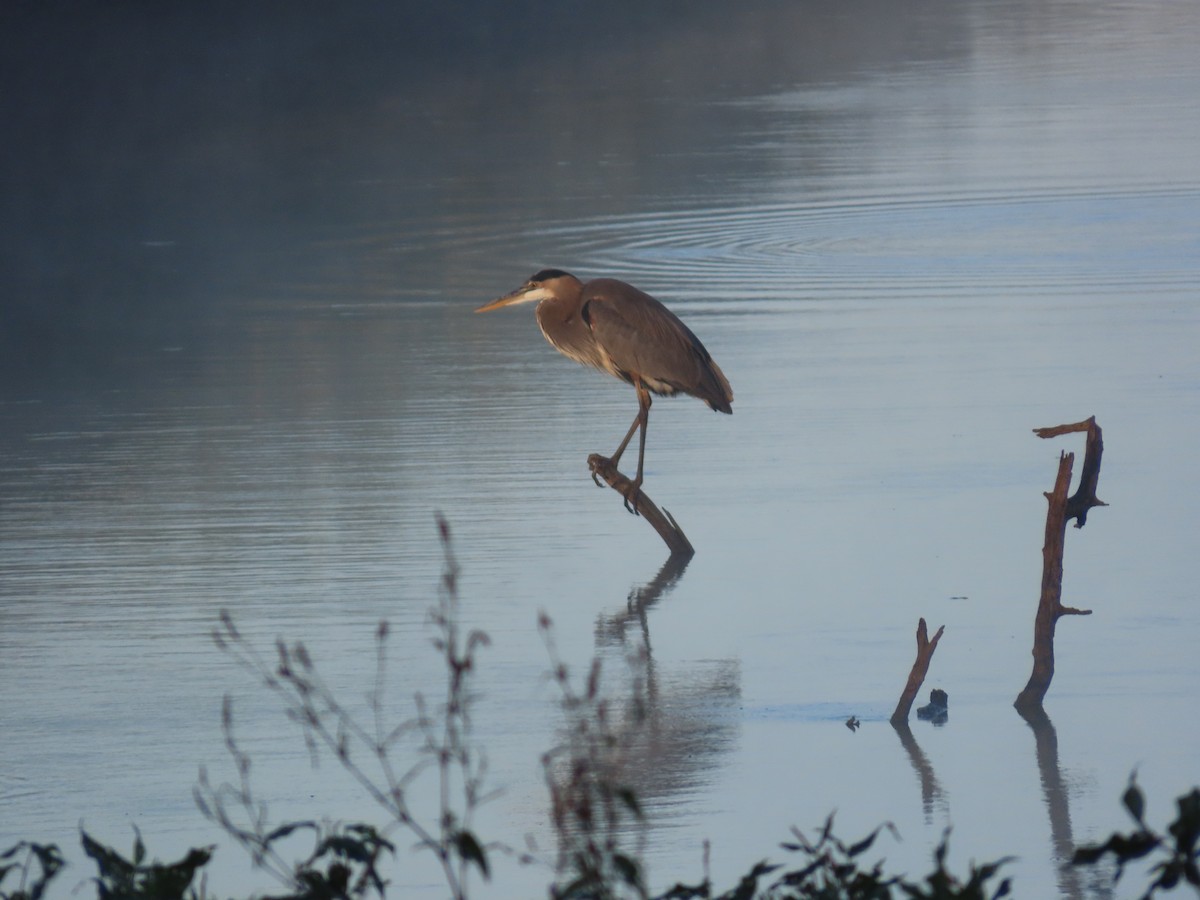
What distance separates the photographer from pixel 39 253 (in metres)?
16.2

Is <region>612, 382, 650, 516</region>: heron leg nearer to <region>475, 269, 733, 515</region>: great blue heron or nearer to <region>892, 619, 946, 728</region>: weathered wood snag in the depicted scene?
<region>475, 269, 733, 515</region>: great blue heron

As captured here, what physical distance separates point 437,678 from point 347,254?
9296 mm

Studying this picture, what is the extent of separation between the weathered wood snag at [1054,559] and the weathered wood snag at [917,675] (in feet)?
0.94

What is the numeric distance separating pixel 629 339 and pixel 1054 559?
3340mm

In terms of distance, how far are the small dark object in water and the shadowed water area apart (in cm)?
4

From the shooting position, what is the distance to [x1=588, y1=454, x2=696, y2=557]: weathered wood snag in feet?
25.9

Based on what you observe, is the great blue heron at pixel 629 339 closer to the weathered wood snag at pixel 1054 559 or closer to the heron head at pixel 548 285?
the heron head at pixel 548 285

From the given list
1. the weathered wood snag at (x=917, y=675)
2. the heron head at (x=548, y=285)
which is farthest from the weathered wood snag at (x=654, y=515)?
the weathered wood snag at (x=917, y=675)

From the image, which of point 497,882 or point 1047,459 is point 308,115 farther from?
point 497,882

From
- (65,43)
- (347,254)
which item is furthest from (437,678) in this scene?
(65,43)

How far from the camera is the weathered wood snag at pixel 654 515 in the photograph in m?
7.89

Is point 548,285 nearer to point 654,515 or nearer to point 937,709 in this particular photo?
point 654,515

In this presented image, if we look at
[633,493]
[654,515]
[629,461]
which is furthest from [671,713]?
[629,461]

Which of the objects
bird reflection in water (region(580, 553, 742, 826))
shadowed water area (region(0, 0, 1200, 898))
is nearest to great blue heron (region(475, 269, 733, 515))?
shadowed water area (region(0, 0, 1200, 898))
